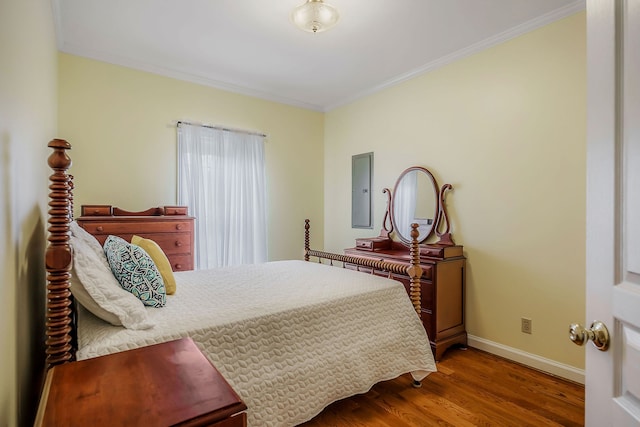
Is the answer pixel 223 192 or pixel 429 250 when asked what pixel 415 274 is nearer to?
pixel 429 250

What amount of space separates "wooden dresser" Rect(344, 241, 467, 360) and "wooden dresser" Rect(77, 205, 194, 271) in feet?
6.34

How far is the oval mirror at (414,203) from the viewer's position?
3.28 meters

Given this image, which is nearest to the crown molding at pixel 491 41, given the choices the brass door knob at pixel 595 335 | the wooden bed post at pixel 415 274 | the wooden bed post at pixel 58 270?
the wooden bed post at pixel 415 274

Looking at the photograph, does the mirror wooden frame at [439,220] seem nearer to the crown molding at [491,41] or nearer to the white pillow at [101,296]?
the crown molding at [491,41]

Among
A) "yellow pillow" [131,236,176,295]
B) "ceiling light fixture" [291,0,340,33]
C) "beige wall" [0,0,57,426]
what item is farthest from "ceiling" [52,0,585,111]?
"yellow pillow" [131,236,176,295]

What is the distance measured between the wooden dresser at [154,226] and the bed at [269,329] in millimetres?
764

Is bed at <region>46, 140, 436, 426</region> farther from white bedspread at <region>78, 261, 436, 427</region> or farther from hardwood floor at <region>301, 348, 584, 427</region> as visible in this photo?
hardwood floor at <region>301, 348, 584, 427</region>

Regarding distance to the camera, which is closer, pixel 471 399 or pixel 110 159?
pixel 471 399

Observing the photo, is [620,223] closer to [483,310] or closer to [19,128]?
[19,128]

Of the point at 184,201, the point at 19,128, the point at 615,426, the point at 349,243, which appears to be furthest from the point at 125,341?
the point at 349,243

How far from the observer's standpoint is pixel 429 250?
2889 millimetres

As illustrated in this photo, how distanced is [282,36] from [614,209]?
106 inches

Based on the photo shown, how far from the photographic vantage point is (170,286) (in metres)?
1.93

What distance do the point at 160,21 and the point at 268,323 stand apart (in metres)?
2.45
